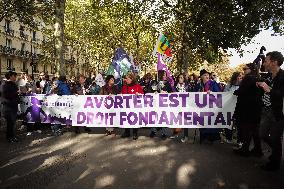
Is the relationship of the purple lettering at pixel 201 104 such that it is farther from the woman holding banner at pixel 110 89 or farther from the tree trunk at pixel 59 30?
the tree trunk at pixel 59 30

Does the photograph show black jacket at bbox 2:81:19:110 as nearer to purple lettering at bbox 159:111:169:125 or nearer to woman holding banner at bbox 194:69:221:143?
purple lettering at bbox 159:111:169:125

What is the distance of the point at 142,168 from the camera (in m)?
6.89

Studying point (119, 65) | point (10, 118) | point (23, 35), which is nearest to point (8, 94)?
point (10, 118)

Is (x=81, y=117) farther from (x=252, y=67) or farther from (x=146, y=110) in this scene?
(x=252, y=67)

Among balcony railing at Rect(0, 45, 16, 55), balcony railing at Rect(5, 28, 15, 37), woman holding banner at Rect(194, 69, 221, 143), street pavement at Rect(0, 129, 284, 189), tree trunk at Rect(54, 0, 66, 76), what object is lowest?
street pavement at Rect(0, 129, 284, 189)

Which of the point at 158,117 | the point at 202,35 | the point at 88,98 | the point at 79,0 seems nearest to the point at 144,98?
the point at 158,117

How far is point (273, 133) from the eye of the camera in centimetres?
655

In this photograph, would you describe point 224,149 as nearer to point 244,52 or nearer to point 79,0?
point 244,52

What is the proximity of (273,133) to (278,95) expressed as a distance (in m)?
0.77

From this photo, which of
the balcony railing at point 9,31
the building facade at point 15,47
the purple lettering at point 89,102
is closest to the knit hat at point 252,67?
the purple lettering at point 89,102

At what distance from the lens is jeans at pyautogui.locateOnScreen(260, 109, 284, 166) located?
257 inches

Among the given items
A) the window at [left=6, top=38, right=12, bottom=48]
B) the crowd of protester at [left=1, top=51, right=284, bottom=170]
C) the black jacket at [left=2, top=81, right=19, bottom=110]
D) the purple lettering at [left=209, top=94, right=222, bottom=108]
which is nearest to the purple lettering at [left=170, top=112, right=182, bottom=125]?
the crowd of protester at [left=1, top=51, right=284, bottom=170]

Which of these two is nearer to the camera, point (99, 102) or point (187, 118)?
point (187, 118)

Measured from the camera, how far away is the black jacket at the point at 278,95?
6.37 m
